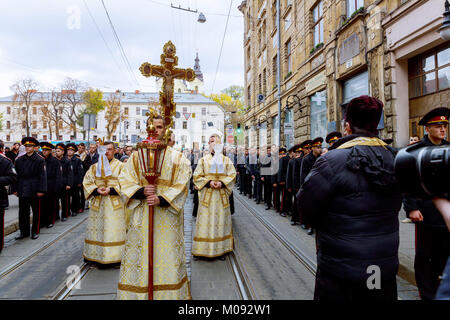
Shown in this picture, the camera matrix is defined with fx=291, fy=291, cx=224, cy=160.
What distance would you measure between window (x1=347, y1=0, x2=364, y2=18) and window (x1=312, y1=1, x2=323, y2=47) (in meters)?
2.48

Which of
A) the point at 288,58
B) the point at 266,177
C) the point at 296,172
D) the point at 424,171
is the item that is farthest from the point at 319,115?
the point at 424,171

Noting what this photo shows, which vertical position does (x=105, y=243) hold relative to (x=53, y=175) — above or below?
below

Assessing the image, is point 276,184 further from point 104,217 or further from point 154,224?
point 154,224

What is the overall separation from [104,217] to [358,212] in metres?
4.25

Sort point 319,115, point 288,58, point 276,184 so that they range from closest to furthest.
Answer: point 276,184 → point 319,115 → point 288,58

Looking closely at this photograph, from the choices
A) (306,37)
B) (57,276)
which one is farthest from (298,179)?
(306,37)

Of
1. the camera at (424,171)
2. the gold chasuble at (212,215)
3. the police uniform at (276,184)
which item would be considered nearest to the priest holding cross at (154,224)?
the gold chasuble at (212,215)

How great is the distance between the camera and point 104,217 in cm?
491

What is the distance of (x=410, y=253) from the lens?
453 cm

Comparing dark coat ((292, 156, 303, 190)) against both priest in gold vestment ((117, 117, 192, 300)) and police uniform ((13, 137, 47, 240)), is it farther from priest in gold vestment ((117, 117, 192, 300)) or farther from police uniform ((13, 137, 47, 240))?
police uniform ((13, 137, 47, 240))

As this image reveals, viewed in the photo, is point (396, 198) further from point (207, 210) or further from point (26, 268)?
point (26, 268)

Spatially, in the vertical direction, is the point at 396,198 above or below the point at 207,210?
above

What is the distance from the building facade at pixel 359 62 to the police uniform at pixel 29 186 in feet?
32.5
